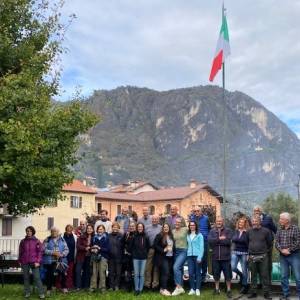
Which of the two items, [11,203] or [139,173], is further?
[139,173]

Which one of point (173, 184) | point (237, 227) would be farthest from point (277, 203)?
point (173, 184)

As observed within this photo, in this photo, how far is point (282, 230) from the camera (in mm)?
12273

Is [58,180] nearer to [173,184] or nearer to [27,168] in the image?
[27,168]

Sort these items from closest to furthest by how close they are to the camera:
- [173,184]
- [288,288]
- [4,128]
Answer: [4,128]
[288,288]
[173,184]

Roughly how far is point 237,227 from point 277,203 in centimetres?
6403

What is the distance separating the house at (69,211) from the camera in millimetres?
64250

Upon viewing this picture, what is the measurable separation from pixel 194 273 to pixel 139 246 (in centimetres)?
152

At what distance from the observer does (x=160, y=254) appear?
13719mm

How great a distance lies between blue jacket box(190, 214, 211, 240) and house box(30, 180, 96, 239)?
163 feet

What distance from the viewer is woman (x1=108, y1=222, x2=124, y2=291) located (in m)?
14.0

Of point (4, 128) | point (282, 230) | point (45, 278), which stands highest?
point (4, 128)

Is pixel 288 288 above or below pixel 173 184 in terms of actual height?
below

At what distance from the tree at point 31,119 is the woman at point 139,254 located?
226 centimetres

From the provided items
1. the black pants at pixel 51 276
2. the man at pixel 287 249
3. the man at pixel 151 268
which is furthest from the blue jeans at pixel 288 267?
the black pants at pixel 51 276
